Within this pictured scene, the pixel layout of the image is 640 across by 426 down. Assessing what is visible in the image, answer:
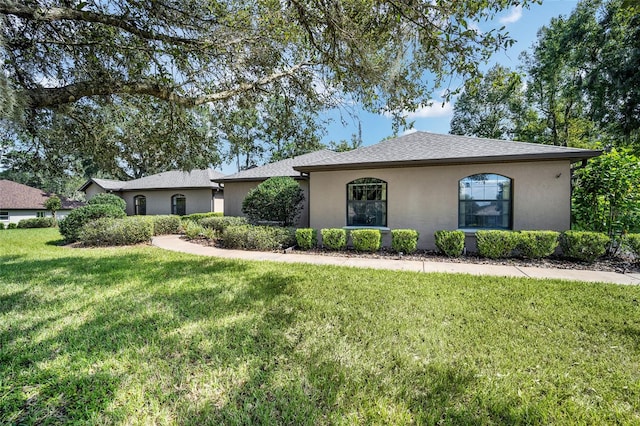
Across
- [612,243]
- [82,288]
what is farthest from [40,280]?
[612,243]

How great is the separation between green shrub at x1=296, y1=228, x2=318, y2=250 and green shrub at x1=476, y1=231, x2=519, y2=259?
4.96 metres

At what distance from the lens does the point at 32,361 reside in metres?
2.78

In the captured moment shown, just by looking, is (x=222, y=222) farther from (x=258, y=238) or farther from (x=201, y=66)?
(x=201, y=66)

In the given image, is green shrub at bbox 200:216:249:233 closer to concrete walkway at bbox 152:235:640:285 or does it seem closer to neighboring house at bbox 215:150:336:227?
concrete walkway at bbox 152:235:640:285

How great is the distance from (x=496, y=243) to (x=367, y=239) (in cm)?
353

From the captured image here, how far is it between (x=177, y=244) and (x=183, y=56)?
766cm

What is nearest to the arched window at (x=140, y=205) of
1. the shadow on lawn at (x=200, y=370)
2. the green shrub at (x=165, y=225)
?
the green shrub at (x=165, y=225)

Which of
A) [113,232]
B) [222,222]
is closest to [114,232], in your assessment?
[113,232]

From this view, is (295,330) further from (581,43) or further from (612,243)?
(581,43)

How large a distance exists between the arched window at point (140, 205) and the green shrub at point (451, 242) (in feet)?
68.0

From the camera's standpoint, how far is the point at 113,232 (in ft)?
32.7

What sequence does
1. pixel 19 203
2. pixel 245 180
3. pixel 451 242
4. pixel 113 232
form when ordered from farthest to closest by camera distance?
pixel 19 203
pixel 245 180
pixel 113 232
pixel 451 242

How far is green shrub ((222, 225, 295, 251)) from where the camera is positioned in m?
9.12

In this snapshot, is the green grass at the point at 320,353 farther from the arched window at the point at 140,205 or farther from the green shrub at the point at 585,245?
the arched window at the point at 140,205
